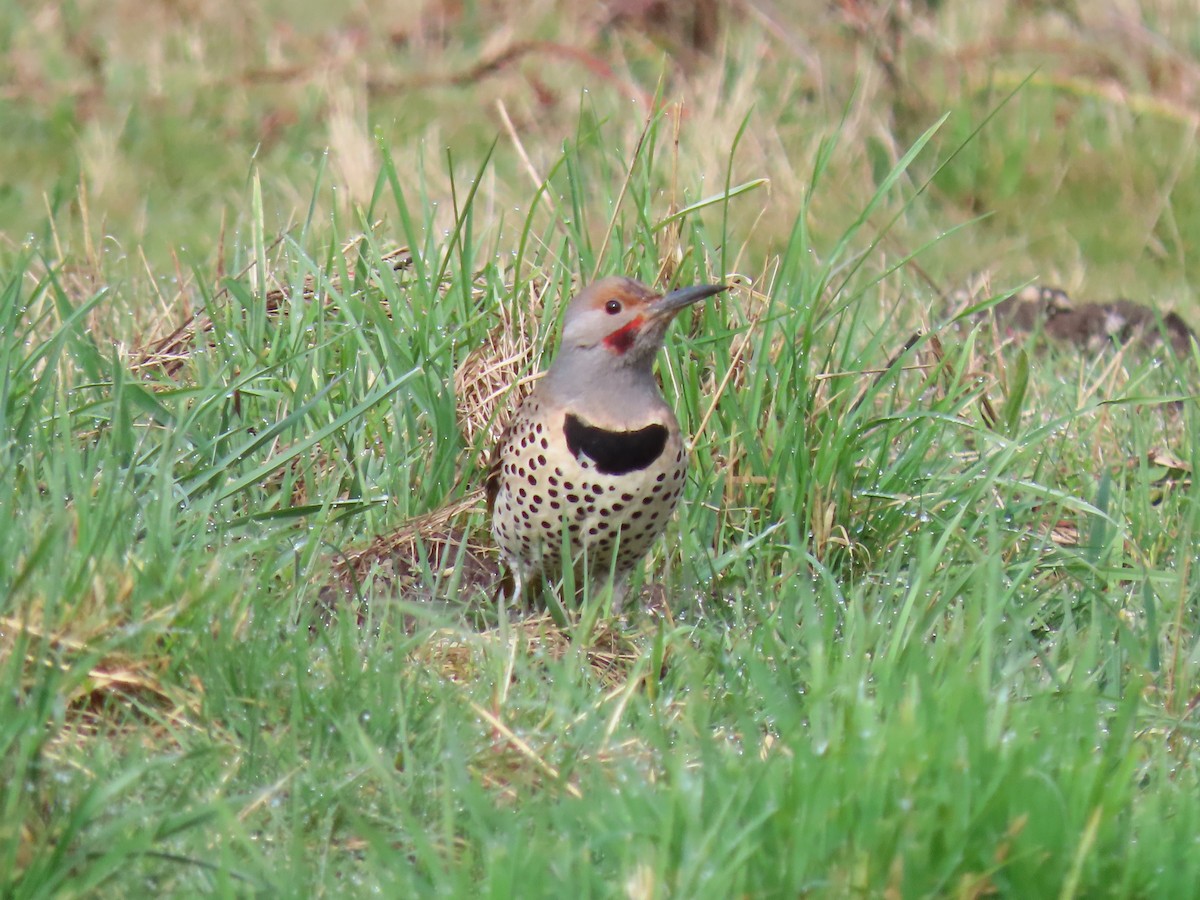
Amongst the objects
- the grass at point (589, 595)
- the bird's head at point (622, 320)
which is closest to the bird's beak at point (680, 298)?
the bird's head at point (622, 320)

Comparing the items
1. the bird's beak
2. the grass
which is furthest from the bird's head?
the grass

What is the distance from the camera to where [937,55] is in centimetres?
855

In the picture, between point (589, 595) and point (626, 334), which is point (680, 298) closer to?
point (626, 334)

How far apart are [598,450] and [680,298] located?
376mm

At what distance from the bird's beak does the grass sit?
1.35 feet

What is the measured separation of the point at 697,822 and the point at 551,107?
6515 millimetres

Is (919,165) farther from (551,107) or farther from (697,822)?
(697,822)

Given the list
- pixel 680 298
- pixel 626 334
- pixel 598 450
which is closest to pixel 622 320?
pixel 626 334

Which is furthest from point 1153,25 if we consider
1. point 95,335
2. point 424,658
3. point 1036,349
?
point 424,658

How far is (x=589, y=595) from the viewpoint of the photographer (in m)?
3.89

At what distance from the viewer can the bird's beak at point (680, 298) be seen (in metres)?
3.74

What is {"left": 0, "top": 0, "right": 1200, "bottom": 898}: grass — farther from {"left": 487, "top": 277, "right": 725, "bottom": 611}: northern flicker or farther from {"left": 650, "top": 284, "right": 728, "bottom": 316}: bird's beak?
{"left": 650, "top": 284, "right": 728, "bottom": 316}: bird's beak

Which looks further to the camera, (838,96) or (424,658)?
(838,96)

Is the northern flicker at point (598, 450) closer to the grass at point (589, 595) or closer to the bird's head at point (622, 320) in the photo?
the bird's head at point (622, 320)
